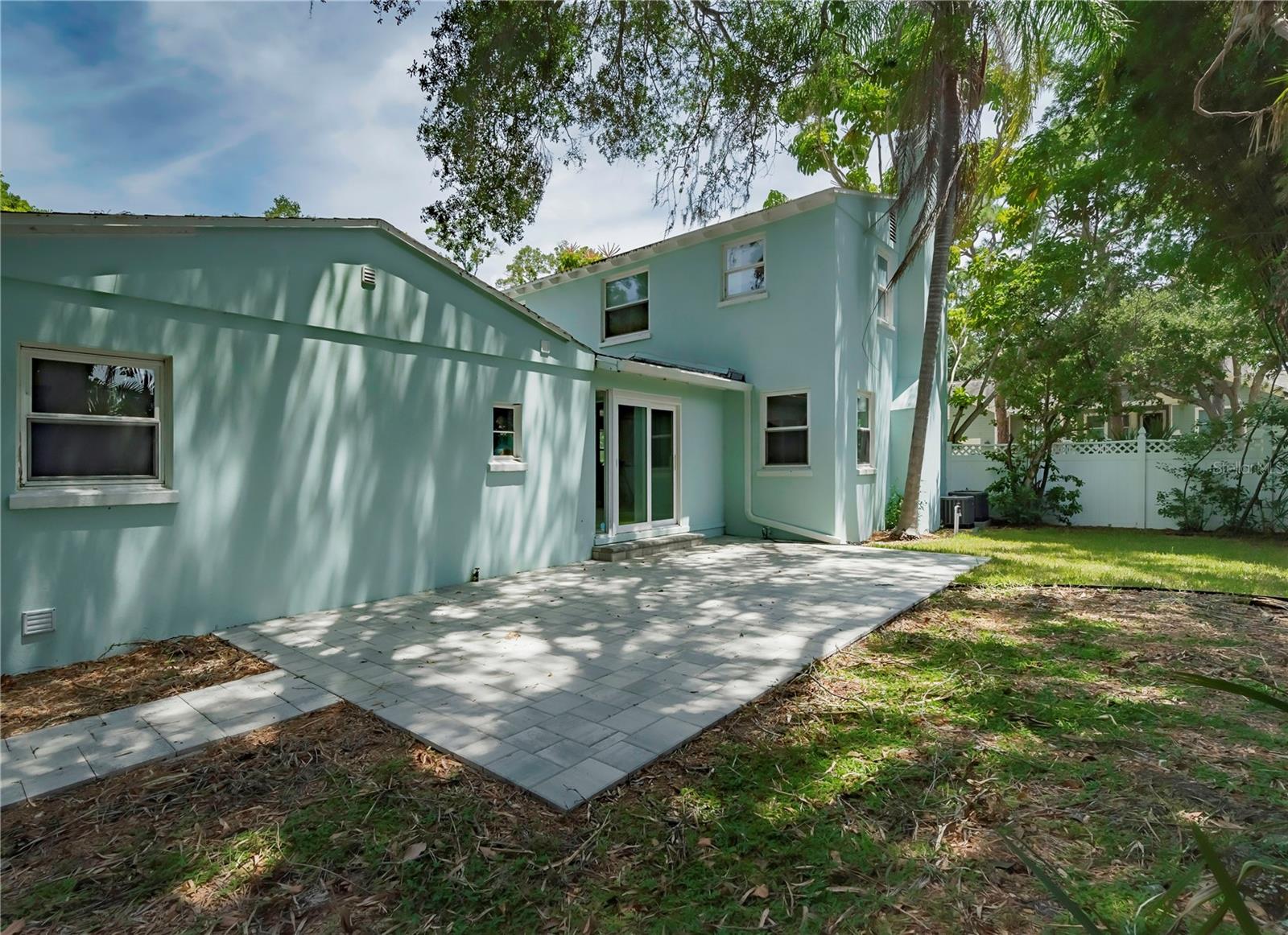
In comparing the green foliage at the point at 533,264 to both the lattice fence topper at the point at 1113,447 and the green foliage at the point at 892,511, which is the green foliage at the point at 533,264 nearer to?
the green foliage at the point at 892,511

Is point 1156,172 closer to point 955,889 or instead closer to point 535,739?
point 955,889

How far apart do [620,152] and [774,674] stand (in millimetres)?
5799

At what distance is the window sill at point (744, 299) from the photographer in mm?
11125

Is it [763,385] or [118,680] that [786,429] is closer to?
[763,385]

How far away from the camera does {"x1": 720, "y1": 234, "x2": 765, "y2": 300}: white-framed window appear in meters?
11.2

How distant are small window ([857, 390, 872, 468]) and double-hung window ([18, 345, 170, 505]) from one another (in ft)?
33.5

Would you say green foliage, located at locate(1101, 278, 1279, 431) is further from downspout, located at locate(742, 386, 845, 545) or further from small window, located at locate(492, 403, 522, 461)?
small window, located at locate(492, 403, 522, 461)

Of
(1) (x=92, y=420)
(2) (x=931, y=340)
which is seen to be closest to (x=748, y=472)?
(2) (x=931, y=340)

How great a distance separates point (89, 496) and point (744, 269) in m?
9.93

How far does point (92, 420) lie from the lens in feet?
15.6

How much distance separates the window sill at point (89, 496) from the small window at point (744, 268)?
366 inches

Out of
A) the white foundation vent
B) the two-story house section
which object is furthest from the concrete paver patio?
the two-story house section

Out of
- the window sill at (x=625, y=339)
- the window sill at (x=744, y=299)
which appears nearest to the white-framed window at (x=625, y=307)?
the window sill at (x=625, y=339)

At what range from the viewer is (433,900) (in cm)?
219
